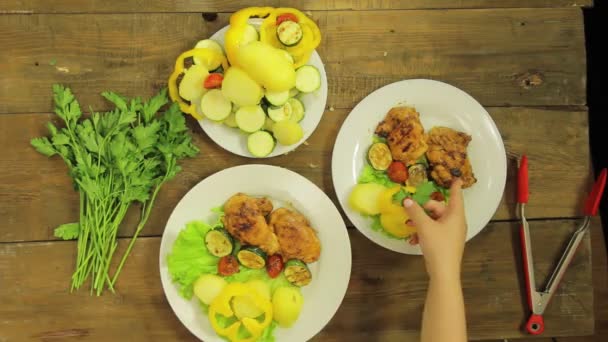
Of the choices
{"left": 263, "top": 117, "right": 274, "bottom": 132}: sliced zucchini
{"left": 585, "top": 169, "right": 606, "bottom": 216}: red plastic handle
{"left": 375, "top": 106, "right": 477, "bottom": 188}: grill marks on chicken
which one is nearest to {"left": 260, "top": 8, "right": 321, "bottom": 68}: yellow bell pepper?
{"left": 263, "top": 117, "right": 274, "bottom": 132}: sliced zucchini

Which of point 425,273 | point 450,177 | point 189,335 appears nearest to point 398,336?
point 425,273

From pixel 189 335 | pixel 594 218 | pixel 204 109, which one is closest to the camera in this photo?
pixel 204 109

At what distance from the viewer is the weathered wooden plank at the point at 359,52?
98.1 inches

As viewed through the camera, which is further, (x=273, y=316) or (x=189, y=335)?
(x=189, y=335)

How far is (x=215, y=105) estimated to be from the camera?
230 centimetres

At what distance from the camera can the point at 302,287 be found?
2.43m

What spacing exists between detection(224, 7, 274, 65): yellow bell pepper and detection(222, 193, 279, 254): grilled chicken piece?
2.07 feet

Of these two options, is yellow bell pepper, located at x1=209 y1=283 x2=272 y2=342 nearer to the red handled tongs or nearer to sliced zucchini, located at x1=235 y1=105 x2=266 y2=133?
sliced zucchini, located at x1=235 y1=105 x2=266 y2=133

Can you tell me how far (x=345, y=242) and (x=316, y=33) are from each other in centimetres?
98

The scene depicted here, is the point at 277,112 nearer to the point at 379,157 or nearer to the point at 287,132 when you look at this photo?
the point at 287,132

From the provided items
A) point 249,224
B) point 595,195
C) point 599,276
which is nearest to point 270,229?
point 249,224

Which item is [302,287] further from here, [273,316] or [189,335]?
[189,335]

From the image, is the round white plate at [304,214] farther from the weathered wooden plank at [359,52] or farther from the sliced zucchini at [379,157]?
the weathered wooden plank at [359,52]

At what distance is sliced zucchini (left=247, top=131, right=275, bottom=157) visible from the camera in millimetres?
2352
